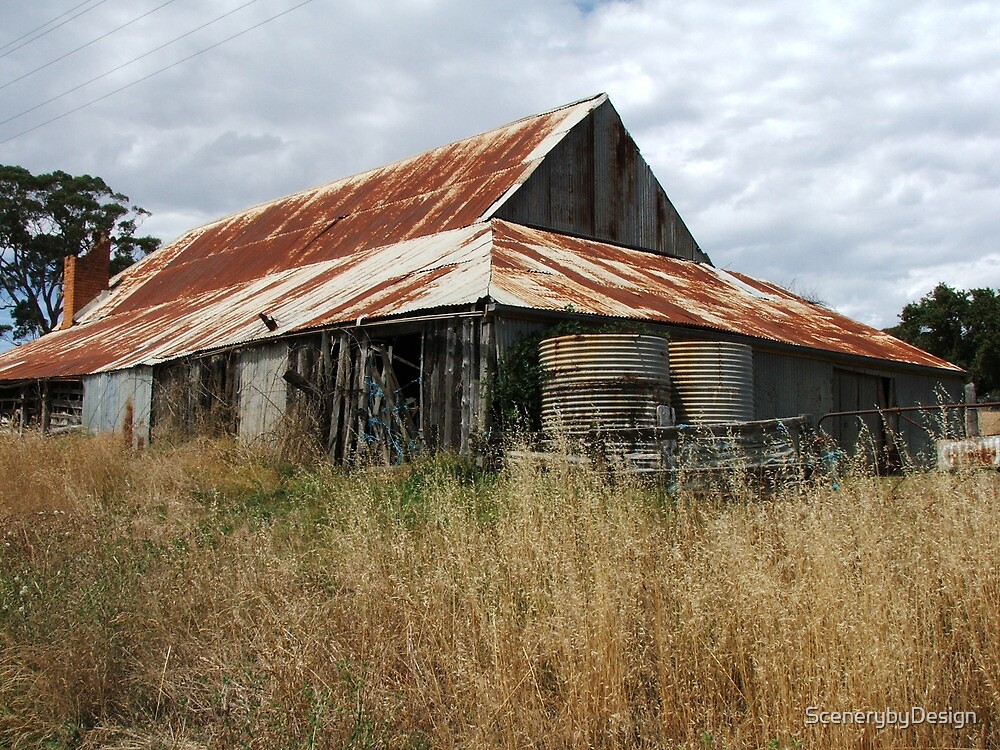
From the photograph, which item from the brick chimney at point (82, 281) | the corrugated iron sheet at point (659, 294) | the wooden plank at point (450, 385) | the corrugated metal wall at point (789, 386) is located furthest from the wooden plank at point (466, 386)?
the brick chimney at point (82, 281)

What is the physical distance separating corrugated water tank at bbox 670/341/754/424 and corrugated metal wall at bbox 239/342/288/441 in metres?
5.62

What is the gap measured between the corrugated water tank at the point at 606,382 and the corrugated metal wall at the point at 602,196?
645 cm

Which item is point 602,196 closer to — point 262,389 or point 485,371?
point 262,389

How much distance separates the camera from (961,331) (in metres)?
37.7

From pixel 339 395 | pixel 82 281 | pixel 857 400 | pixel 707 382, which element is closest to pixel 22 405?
pixel 82 281

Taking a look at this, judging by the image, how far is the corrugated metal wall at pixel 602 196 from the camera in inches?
687

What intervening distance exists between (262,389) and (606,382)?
5.80 m

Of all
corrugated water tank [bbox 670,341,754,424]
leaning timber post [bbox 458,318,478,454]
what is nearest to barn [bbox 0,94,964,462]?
leaning timber post [bbox 458,318,478,454]

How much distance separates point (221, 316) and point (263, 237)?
6446mm

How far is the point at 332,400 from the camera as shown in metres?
12.7

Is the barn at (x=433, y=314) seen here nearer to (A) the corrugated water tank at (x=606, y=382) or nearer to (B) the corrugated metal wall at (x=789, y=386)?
(B) the corrugated metal wall at (x=789, y=386)

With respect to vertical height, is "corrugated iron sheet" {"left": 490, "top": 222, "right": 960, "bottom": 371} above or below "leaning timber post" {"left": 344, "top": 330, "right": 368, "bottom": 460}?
above

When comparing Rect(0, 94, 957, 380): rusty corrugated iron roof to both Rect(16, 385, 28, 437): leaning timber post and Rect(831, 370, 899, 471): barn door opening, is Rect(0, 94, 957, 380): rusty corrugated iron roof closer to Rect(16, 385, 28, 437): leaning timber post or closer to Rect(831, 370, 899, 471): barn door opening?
Rect(16, 385, 28, 437): leaning timber post

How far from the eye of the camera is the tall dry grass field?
4176 millimetres
